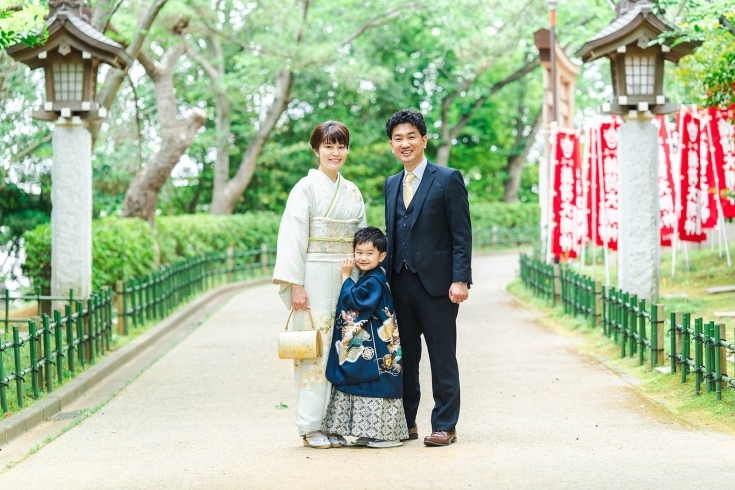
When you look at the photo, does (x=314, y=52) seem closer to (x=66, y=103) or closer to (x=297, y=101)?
(x=297, y=101)

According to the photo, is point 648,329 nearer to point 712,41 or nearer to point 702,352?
point 702,352

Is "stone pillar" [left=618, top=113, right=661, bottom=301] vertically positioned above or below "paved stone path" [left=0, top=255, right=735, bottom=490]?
above

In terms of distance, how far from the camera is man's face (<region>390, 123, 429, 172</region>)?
24.3 ft

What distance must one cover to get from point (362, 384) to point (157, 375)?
4.99 m

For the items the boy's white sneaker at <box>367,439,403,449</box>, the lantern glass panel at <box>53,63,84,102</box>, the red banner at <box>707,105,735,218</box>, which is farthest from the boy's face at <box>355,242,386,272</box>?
the red banner at <box>707,105,735,218</box>

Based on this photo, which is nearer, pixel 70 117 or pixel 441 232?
pixel 441 232

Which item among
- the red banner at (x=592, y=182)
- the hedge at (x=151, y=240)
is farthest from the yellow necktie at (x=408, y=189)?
the red banner at (x=592, y=182)

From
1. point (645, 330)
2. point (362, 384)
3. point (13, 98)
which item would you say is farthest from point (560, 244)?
point (362, 384)

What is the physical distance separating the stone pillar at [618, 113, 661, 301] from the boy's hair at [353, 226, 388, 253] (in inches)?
269

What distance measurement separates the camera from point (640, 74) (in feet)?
44.6

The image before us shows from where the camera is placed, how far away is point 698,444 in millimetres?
7145

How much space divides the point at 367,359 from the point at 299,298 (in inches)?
24.2

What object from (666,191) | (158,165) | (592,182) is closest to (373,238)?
(666,191)

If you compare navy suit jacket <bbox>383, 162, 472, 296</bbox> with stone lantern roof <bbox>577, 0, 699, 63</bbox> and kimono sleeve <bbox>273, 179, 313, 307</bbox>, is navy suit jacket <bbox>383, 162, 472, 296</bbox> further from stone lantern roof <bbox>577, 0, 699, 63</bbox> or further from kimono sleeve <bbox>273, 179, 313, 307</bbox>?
stone lantern roof <bbox>577, 0, 699, 63</bbox>
